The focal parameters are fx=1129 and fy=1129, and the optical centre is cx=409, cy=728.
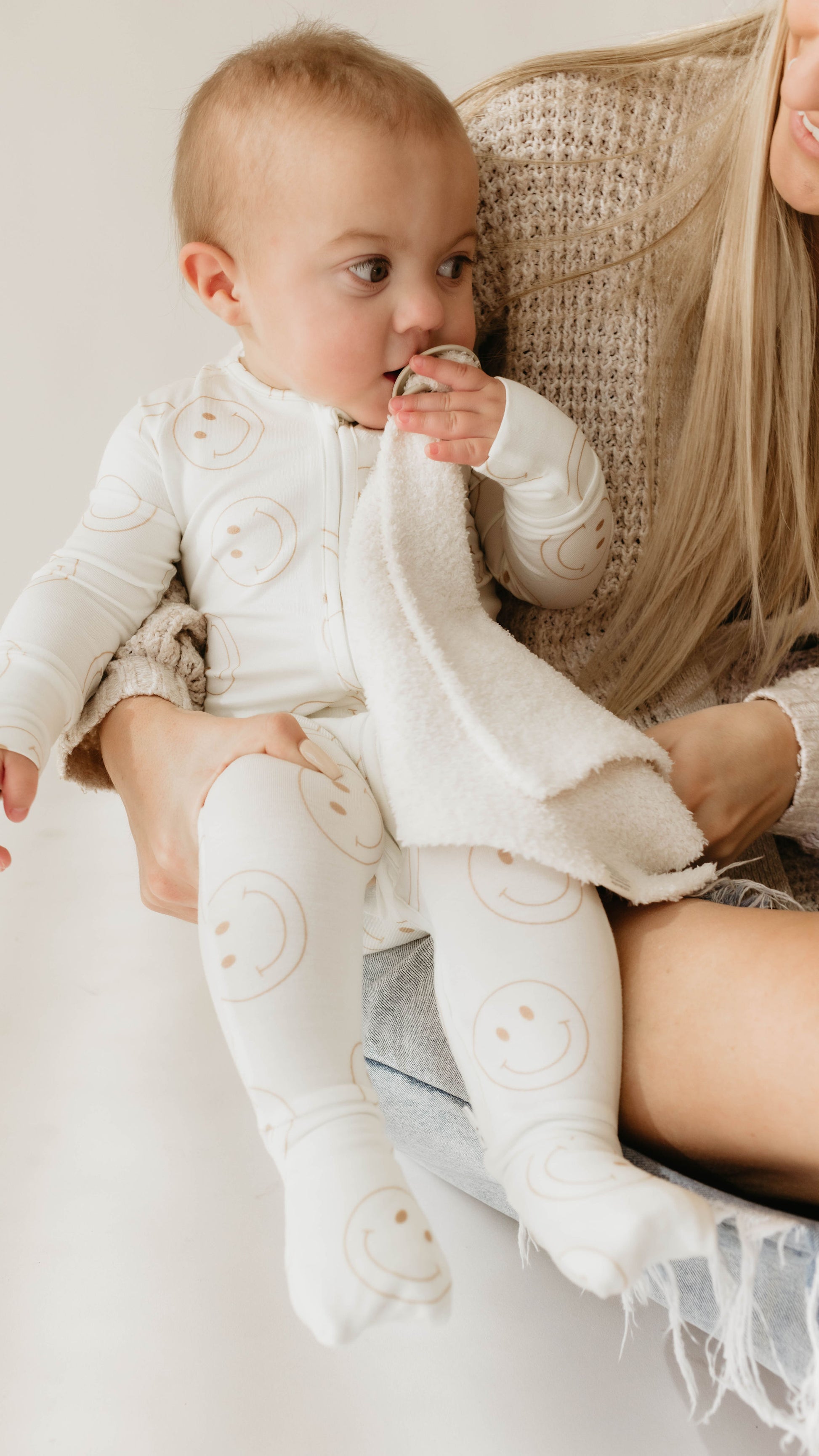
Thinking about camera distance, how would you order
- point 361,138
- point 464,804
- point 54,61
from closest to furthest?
point 464,804 < point 361,138 < point 54,61

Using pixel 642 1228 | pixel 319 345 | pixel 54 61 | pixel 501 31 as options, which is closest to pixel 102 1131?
pixel 642 1228

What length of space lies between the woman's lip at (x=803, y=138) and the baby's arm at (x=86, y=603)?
0.62 metres

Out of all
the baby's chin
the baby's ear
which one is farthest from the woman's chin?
the baby's ear

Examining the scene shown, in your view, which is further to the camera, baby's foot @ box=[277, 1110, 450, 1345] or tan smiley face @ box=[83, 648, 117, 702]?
tan smiley face @ box=[83, 648, 117, 702]

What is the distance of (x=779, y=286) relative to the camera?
107cm

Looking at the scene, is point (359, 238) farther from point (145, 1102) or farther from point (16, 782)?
point (145, 1102)

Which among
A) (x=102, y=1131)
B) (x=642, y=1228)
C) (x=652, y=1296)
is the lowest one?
(x=102, y=1131)

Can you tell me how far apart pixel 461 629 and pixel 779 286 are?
0.47 m

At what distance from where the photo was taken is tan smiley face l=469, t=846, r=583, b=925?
30.7 inches

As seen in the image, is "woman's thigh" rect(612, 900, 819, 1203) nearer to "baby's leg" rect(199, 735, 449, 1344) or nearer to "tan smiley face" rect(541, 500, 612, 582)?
"baby's leg" rect(199, 735, 449, 1344)

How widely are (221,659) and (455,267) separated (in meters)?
0.41

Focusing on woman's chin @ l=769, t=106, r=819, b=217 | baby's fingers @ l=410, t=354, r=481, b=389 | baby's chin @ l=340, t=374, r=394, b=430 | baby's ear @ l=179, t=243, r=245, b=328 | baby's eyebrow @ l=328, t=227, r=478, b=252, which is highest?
woman's chin @ l=769, t=106, r=819, b=217

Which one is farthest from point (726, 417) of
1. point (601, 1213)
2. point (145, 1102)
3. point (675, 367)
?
point (145, 1102)

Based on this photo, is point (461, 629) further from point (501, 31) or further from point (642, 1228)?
point (501, 31)
